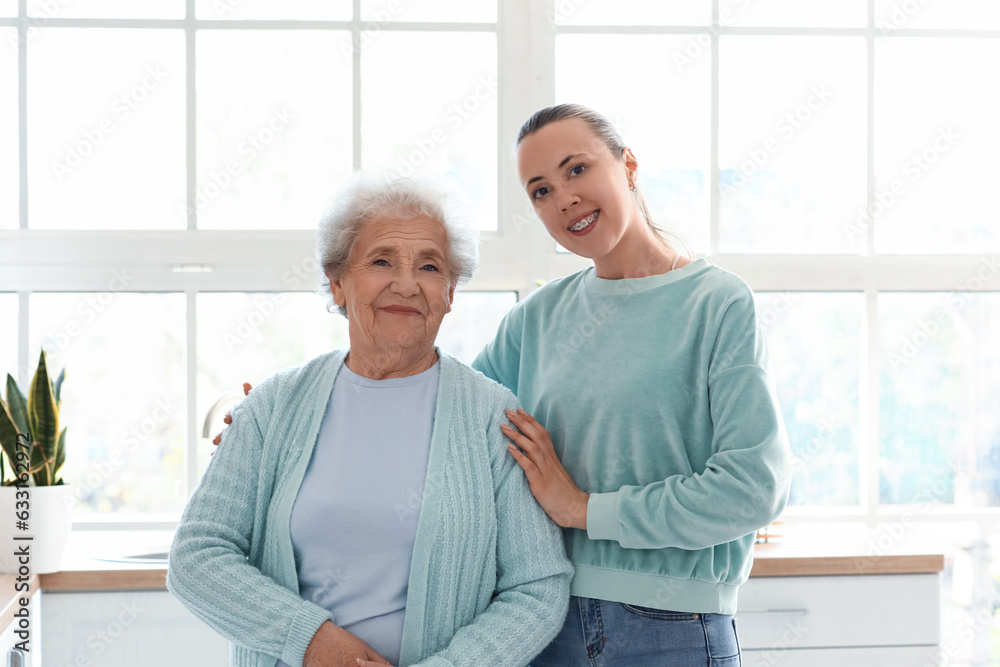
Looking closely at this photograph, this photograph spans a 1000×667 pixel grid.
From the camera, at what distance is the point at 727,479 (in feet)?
3.63

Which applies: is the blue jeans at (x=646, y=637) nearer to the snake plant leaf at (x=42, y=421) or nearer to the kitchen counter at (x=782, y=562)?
the kitchen counter at (x=782, y=562)

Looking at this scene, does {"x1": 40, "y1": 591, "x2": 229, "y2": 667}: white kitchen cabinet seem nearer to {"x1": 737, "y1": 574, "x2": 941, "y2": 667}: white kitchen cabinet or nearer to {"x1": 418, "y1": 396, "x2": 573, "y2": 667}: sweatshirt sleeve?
{"x1": 418, "y1": 396, "x2": 573, "y2": 667}: sweatshirt sleeve

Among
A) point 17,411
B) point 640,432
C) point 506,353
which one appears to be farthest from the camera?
point 17,411

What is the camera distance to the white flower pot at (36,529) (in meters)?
1.70

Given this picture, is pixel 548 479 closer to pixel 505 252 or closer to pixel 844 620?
pixel 844 620

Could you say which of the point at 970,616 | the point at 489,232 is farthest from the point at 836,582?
the point at 489,232

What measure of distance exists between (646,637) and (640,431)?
29cm

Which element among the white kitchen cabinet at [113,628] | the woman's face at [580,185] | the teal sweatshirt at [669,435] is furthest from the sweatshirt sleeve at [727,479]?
the white kitchen cabinet at [113,628]

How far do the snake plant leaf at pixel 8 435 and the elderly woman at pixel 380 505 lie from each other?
2.79ft

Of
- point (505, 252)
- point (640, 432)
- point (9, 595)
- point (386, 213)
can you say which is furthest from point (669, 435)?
point (9, 595)

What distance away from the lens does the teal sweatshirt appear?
3.68ft

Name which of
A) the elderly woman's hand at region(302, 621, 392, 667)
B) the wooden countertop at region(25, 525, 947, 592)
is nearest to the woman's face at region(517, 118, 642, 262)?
the elderly woman's hand at region(302, 621, 392, 667)

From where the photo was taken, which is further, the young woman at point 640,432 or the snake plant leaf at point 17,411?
the snake plant leaf at point 17,411

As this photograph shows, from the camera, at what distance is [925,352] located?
7.67 feet
